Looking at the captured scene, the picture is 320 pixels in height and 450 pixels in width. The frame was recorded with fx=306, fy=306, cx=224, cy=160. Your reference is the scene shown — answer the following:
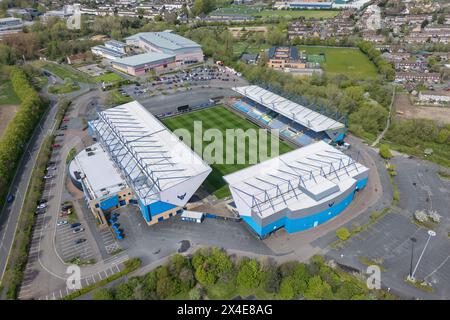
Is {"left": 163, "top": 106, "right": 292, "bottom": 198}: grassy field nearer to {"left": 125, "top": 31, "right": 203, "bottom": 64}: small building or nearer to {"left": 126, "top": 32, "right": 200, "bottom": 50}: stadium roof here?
{"left": 125, "top": 31, "right": 203, "bottom": 64}: small building

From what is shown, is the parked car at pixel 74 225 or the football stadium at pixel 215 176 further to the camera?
the parked car at pixel 74 225

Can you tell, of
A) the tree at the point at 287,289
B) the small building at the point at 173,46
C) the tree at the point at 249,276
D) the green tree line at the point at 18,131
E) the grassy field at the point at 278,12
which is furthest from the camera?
the grassy field at the point at 278,12

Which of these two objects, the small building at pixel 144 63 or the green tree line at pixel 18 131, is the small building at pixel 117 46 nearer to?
the small building at pixel 144 63

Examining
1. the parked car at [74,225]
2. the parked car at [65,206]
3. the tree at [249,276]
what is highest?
the parked car at [65,206]

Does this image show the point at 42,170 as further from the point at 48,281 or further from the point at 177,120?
the point at 177,120

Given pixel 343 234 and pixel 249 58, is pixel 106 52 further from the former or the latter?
pixel 343 234

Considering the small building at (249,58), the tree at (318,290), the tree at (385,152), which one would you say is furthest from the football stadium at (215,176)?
the small building at (249,58)

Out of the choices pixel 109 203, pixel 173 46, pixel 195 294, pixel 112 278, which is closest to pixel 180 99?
pixel 173 46

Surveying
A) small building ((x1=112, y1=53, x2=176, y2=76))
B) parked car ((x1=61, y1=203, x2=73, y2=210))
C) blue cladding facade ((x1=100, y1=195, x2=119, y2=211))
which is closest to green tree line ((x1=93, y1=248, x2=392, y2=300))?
blue cladding facade ((x1=100, y1=195, x2=119, y2=211))
